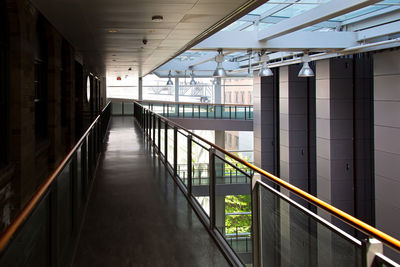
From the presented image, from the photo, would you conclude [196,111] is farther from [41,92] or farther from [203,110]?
[41,92]

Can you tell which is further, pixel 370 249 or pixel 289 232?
pixel 289 232

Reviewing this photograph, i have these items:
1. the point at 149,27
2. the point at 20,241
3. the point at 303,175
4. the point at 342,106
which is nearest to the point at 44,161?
the point at 149,27

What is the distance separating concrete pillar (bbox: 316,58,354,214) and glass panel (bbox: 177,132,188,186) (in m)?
8.37

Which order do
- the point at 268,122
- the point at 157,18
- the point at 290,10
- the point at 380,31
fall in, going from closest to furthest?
the point at 157,18, the point at 380,31, the point at 290,10, the point at 268,122

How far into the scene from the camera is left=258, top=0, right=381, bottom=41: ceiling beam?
22.9ft

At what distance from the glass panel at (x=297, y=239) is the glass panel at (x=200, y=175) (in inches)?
63.6

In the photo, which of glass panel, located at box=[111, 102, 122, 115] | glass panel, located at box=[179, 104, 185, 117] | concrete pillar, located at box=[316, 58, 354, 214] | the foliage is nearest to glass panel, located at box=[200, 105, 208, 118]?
glass panel, located at box=[179, 104, 185, 117]

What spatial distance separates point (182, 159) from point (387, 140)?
21.3 feet

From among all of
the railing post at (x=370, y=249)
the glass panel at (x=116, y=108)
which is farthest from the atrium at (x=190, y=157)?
the glass panel at (x=116, y=108)

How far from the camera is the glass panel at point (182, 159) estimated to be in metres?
5.61

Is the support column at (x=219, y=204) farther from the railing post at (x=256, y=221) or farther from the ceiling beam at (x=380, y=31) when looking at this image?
the ceiling beam at (x=380, y=31)

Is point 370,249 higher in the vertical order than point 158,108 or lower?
lower

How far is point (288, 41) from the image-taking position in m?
11.0

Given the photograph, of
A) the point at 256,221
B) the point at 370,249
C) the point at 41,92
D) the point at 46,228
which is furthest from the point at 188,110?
the point at 370,249
